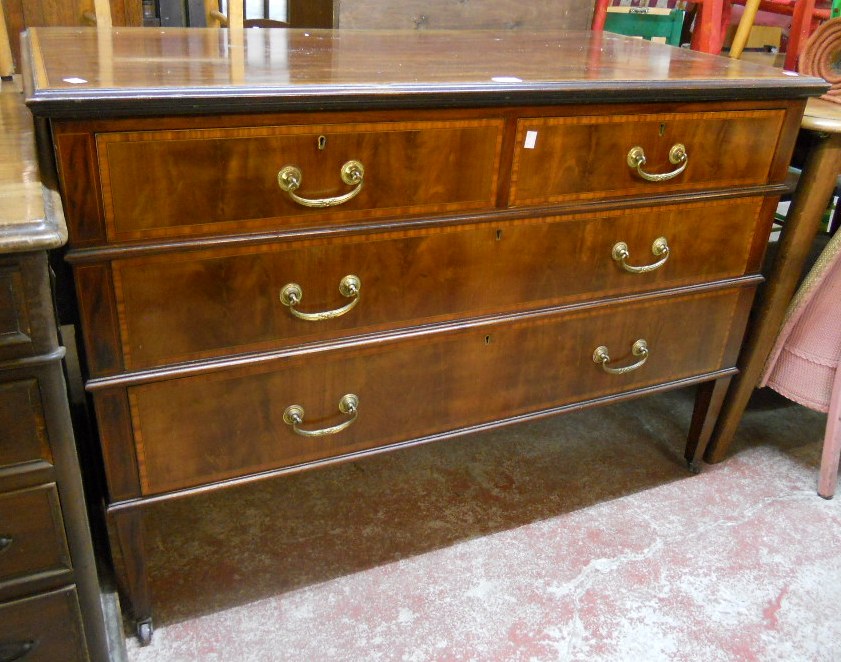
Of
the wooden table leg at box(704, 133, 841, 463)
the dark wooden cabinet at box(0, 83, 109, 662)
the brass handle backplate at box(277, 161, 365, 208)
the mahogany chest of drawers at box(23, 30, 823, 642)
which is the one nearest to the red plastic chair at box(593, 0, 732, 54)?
the mahogany chest of drawers at box(23, 30, 823, 642)

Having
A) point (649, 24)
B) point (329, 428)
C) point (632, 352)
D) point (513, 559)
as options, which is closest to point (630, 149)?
point (632, 352)

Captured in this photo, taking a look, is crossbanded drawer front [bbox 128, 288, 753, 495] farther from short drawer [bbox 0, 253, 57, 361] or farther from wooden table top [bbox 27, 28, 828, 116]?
wooden table top [bbox 27, 28, 828, 116]

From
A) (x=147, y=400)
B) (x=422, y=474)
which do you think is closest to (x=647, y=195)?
(x=422, y=474)

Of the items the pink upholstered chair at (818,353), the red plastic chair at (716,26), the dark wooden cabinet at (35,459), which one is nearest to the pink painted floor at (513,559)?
the pink upholstered chair at (818,353)

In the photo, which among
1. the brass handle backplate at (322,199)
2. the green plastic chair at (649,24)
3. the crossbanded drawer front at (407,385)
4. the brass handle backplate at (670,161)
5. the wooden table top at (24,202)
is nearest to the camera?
the wooden table top at (24,202)

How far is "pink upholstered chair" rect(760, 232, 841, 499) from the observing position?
1.55 m

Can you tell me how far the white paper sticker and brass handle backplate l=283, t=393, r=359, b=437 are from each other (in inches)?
18.5

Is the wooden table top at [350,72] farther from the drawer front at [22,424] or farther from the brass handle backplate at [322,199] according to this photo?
the drawer front at [22,424]

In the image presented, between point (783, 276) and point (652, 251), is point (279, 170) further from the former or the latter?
point (783, 276)

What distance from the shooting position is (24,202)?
Answer: 811mm

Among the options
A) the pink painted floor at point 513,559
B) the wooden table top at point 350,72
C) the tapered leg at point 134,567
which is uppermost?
the wooden table top at point 350,72

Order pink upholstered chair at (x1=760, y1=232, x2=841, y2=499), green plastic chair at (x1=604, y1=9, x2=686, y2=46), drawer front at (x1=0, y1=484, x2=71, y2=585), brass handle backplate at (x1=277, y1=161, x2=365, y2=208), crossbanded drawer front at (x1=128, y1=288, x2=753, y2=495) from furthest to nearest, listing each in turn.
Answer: green plastic chair at (x1=604, y1=9, x2=686, y2=46) < pink upholstered chair at (x1=760, y1=232, x2=841, y2=499) < crossbanded drawer front at (x1=128, y1=288, x2=753, y2=495) < brass handle backplate at (x1=277, y1=161, x2=365, y2=208) < drawer front at (x1=0, y1=484, x2=71, y2=585)

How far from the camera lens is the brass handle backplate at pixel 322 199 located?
1017 mm

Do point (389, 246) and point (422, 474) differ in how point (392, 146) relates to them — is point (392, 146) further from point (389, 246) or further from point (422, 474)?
point (422, 474)
